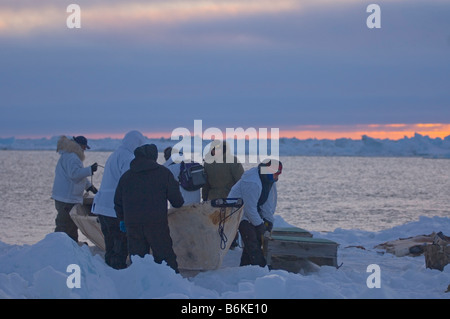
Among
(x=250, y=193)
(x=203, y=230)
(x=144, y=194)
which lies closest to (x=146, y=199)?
(x=144, y=194)

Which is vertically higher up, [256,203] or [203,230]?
[256,203]

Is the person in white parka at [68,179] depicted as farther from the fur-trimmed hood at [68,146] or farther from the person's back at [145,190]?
the person's back at [145,190]

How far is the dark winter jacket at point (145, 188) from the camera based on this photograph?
743 centimetres

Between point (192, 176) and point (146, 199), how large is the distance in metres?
2.37

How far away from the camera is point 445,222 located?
16844mm

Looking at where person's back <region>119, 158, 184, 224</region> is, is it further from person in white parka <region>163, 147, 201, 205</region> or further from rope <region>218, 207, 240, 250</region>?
person in white parka <region>163, 147, 201, 205</region>

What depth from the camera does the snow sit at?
6.25 metres

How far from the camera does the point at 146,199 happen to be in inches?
293

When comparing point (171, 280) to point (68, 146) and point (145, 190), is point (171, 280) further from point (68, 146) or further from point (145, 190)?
point (68, 146)

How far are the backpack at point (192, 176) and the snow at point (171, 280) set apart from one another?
1.23m

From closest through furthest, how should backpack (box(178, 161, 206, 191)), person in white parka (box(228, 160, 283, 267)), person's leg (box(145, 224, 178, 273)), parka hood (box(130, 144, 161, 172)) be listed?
parka hood (box(130, 144, 161, 172)) < person's leg (box(145, 224, 178, 273)) < person in white parka (box(228, 160, 283, 267)) < backpack (box(178, 161, 206, 191))

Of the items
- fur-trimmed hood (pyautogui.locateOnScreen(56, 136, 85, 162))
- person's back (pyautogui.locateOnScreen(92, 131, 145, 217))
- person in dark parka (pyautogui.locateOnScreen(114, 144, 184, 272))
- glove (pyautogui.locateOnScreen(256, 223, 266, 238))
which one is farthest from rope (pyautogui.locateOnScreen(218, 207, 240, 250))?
fur-trimmed hood (pyautogui.locateOnScreen(56, 136, 85, 162))

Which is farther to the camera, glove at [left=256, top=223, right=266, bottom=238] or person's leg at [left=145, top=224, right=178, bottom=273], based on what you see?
glove at [left=256, top=223, right=266, bottom=238]
